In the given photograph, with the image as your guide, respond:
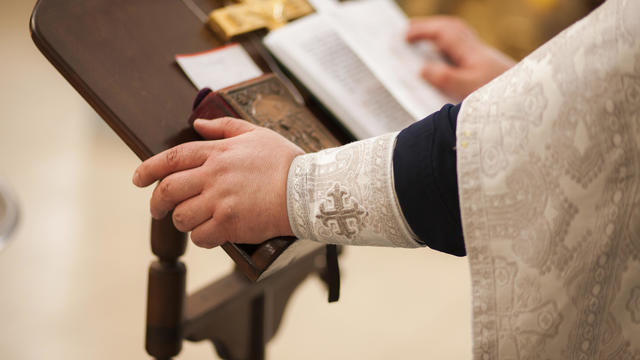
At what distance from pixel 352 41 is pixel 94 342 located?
105cm

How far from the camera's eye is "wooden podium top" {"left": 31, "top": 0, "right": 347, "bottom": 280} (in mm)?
719

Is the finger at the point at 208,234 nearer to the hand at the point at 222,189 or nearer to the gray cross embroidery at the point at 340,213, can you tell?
the hand at the point at 222,189

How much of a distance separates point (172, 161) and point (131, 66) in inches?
6.3

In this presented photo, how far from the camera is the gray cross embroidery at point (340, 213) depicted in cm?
67

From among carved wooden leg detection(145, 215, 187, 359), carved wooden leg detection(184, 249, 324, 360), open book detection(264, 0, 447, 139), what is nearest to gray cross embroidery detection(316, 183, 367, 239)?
open book detection(264, 0, 447, 139)

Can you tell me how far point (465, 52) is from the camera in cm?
112

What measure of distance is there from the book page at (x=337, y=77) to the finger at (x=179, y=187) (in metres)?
0.27

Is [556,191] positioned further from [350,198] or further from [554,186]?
[350,198]

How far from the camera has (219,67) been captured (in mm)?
856

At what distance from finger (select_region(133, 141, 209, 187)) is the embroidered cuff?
0.32 feet

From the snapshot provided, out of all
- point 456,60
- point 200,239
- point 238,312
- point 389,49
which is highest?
point 200,239

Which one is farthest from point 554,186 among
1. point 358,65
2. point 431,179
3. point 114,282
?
point 114,282

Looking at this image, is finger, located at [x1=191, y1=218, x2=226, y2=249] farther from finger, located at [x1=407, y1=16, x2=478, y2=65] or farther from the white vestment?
finger, located at [x1=407, y1=16, x2=478, y2=65]

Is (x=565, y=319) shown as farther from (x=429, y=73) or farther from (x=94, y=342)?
(x=94, y=342)
